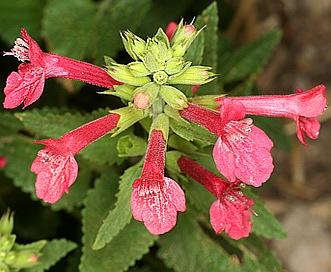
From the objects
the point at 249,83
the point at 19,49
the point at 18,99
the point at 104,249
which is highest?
the point at 249,83

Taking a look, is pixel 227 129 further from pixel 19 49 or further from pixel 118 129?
pixel 19 49

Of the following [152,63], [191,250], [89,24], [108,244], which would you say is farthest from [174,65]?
[89,24]

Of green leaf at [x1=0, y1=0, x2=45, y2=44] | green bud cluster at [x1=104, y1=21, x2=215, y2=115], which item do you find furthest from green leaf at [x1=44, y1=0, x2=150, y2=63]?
green bud cluster at [x1=104, y1=21, x2=215, y2=115]

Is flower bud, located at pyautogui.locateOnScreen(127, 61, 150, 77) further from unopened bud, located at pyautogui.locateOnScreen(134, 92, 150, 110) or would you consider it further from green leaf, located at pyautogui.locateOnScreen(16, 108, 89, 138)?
green leaf, located at pyautogui.locateOnScreen(16, 108, 89, 138)

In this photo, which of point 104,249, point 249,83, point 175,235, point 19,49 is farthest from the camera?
point 249,83

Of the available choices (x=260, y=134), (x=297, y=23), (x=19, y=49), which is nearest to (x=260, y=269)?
(x=260, y=134)

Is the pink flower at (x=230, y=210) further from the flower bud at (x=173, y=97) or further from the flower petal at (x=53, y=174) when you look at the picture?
the flower petal at (x=53, y=174)

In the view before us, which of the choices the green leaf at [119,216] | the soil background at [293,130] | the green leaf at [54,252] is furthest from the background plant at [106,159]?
the soil background at [293,130]

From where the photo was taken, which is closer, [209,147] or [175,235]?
[209,147]
